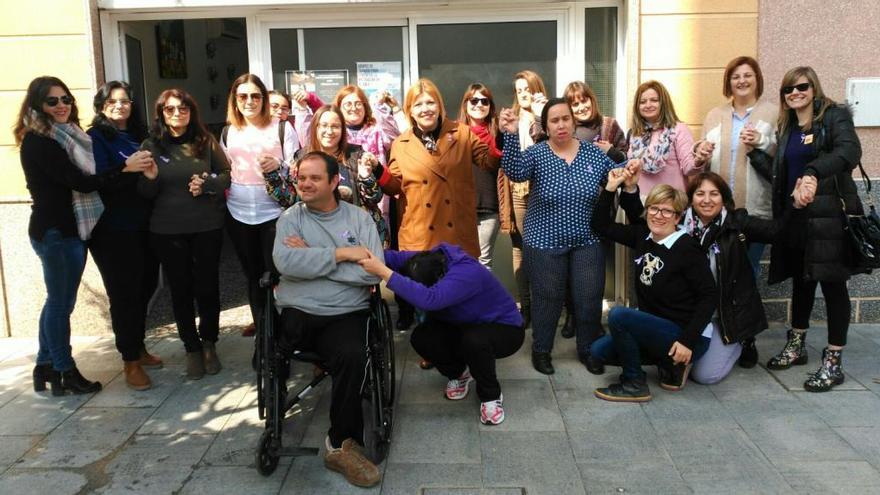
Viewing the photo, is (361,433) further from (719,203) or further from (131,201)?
(719,203)

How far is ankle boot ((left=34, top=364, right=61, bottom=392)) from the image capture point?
4.46 metres

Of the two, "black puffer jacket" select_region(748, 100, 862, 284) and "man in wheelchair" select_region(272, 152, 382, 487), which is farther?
"black puffer jacket" select_region(748, 100, 862, 284)

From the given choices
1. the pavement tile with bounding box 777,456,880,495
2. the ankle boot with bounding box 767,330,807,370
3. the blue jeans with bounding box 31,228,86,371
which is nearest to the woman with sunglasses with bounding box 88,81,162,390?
the blue jeans with bounding box 31,228,86,371

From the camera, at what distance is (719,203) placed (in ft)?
14.2

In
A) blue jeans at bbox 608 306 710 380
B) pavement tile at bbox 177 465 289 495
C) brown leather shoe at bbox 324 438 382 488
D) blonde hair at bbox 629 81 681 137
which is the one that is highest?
blonde hair at bbox 629 81 681 137

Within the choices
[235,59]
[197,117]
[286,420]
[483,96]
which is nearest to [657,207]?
[483,96]

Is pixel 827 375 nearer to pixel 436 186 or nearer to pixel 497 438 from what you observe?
pixel 497 438

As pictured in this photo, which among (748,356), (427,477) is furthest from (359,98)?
(748,356)

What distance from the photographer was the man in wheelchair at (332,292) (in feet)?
11.2

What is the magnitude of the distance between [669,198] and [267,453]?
2.50 metres

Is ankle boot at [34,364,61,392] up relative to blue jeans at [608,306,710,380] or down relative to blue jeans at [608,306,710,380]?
down

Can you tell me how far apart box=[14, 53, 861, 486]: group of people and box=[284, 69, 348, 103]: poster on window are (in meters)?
1.05

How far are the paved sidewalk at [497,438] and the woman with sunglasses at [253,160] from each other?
0.84 meters

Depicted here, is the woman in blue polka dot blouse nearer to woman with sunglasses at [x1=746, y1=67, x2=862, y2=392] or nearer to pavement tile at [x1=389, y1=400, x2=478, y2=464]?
pavement tile at [x1=389, y1=400, x2=478, y2=464]
